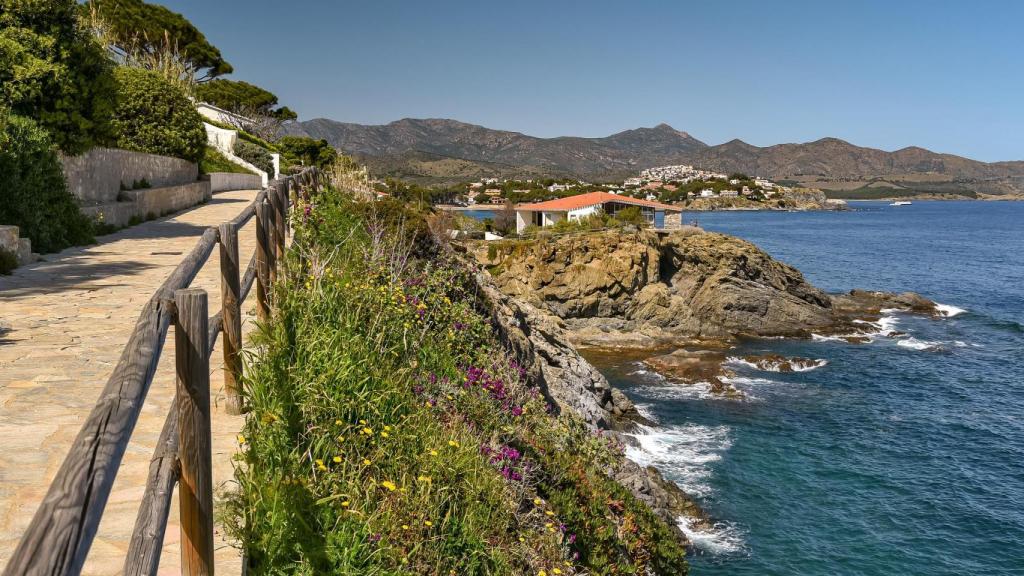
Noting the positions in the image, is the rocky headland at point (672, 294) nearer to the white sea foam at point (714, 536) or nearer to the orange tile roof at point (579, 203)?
the orange tile roof at point (579, 203)

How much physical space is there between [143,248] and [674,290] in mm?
35673

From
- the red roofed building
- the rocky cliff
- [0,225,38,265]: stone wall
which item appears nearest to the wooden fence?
[0,225,38,265]: stone wall

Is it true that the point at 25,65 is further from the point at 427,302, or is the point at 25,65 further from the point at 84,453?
the point at 84,453

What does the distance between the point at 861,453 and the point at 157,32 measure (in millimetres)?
56893

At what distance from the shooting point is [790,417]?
26.5 metres

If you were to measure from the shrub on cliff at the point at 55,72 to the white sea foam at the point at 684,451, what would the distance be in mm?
16173

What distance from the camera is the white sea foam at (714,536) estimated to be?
16.8 meters

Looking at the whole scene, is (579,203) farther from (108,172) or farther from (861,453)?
(108,172)

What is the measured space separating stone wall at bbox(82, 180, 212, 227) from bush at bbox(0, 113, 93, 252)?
2.59m

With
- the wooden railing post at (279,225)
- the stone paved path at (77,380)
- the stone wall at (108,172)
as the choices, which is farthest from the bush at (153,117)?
the wooden railing post at (279,225)

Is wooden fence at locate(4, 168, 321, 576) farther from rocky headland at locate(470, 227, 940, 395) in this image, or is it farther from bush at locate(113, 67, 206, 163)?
rocky headland at locate(470, 227, 940, 395)

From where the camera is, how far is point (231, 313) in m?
5.63

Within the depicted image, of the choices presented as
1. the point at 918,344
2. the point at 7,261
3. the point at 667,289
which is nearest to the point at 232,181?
the point at 667,289

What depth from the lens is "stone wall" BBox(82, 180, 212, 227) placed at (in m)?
18.2
